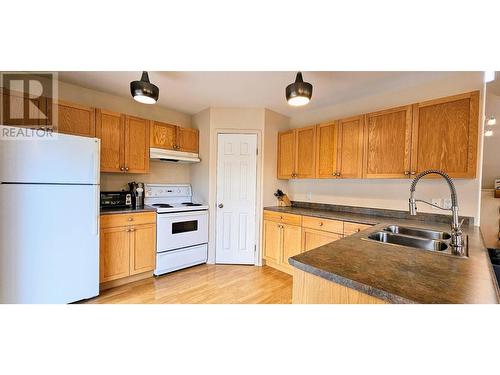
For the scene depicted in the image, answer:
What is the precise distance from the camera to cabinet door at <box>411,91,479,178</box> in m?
1.74

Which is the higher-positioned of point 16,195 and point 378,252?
point 16,195

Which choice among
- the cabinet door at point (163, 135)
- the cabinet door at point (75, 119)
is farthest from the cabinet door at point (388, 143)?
the cabinet door at point (75, 119)

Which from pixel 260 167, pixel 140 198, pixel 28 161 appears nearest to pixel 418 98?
pixel 260 167

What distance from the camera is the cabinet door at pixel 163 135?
2.82 meters

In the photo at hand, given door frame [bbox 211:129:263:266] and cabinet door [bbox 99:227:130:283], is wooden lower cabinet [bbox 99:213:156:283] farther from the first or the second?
door frame [bbox 211:129:263:266]

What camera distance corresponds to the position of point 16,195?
164cm

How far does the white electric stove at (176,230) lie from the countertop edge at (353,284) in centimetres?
211

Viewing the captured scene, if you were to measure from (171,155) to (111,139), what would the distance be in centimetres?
71

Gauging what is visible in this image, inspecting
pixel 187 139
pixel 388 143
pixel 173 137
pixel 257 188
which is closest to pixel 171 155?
pixel 173 137

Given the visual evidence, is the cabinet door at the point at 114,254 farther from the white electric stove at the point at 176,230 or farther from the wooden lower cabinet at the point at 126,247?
the white electric stove at the point at 176,230

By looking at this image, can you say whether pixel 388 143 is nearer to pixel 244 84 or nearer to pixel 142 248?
pixel 244 84
